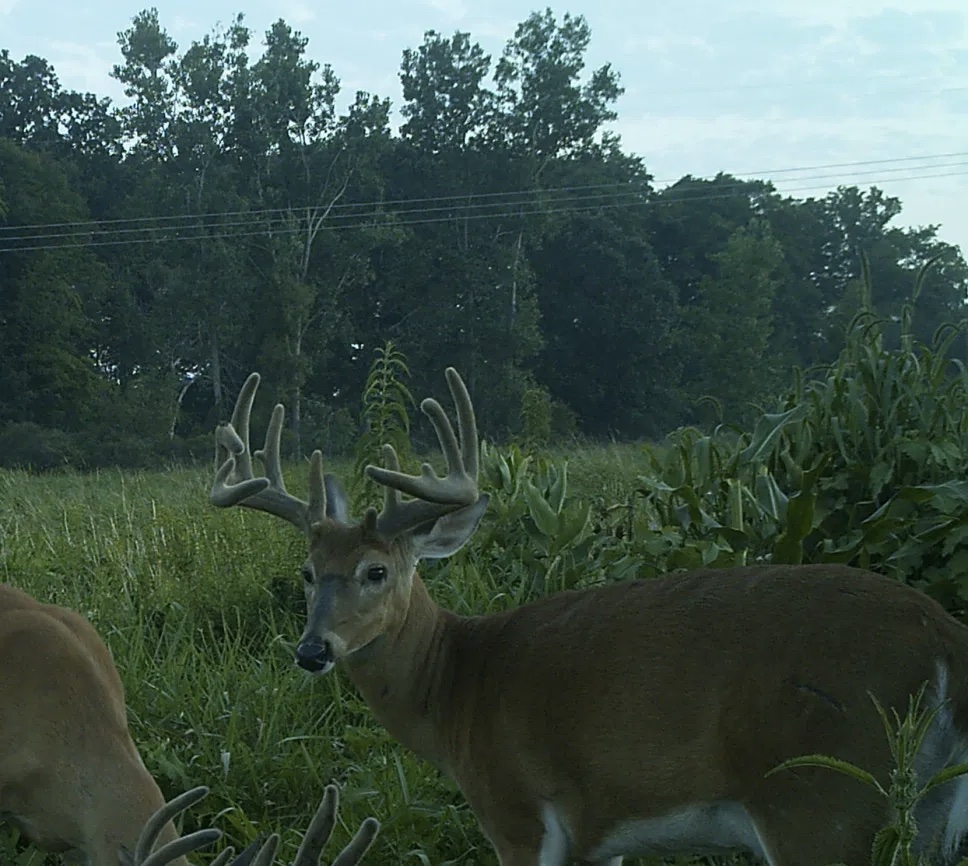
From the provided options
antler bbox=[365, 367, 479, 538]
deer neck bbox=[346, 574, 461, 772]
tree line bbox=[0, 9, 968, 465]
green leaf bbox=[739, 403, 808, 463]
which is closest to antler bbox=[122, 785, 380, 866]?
deer neck bbox=[346, 574, 461, 772]

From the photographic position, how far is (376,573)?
3701 mm

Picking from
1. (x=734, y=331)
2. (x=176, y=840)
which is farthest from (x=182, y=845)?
(x=734, y=331)

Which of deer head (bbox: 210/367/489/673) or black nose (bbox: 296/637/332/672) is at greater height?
deer head (bbox: 210/367/489/673)

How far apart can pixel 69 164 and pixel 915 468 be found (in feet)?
133

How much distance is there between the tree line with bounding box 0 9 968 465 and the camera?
36.6 meters

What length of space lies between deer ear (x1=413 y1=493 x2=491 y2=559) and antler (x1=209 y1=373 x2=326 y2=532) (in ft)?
1.05

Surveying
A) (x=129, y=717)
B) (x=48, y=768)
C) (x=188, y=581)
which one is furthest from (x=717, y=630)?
(x=188, y=581)

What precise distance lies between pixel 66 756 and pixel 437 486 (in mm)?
1265

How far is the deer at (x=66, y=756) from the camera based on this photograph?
3150mm

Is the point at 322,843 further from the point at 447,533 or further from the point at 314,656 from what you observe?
the point at 447,533

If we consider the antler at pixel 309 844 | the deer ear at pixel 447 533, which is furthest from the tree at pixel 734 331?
the antler at pixel 309 844

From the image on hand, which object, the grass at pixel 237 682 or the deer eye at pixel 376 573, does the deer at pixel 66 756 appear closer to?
the grass at pixel 237 682

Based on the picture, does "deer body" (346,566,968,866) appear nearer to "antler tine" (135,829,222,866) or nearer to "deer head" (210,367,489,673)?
"deer head" (210,367,489,673)

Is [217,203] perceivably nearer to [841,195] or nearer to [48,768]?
[841,195]
